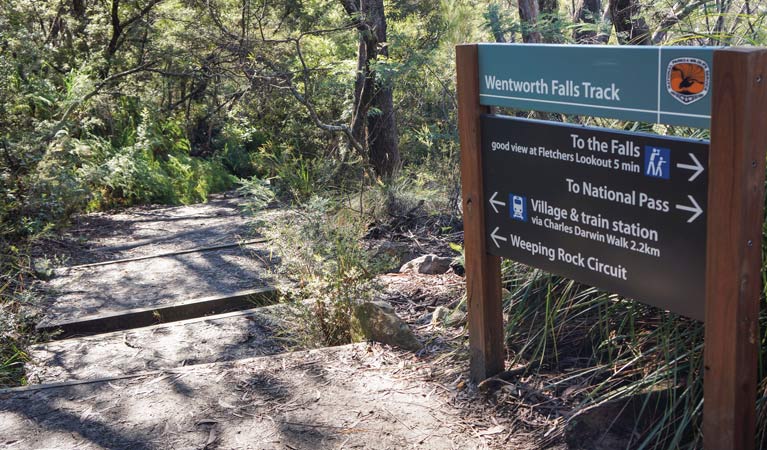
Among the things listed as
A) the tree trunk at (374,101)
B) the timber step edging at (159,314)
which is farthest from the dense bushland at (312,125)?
the timber step edging at (159,314)

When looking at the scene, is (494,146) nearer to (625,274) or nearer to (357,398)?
(625,274)

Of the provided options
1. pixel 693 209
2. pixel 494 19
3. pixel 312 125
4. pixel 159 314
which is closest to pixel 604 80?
pixel 693 209

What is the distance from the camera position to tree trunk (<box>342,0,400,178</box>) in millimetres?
10133

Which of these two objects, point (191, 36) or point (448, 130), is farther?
point (191, 36)

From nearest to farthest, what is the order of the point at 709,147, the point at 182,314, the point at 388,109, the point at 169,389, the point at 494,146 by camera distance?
the point at 709,147 < the point at 494,146 < the point at 169,389 < the point at 182,314 < the point at 388,109

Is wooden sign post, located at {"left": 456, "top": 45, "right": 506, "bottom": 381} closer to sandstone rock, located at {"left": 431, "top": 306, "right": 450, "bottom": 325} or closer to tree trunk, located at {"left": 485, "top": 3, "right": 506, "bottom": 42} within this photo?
sandstone rock, located at {"left": 431, "top": 306, "right": 450, "bottom": 325}

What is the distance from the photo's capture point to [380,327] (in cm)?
491

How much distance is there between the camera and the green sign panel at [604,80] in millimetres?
2816

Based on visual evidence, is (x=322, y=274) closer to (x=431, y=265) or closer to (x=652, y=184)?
(x=431, y=265)

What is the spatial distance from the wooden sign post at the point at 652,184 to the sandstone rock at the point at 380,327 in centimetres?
97

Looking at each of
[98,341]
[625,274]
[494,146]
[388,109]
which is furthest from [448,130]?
[625,274]

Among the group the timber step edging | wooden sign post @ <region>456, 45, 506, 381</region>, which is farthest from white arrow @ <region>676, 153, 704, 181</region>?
the timber step edging

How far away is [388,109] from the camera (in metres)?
10.6

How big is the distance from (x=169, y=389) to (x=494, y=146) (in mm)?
2330
